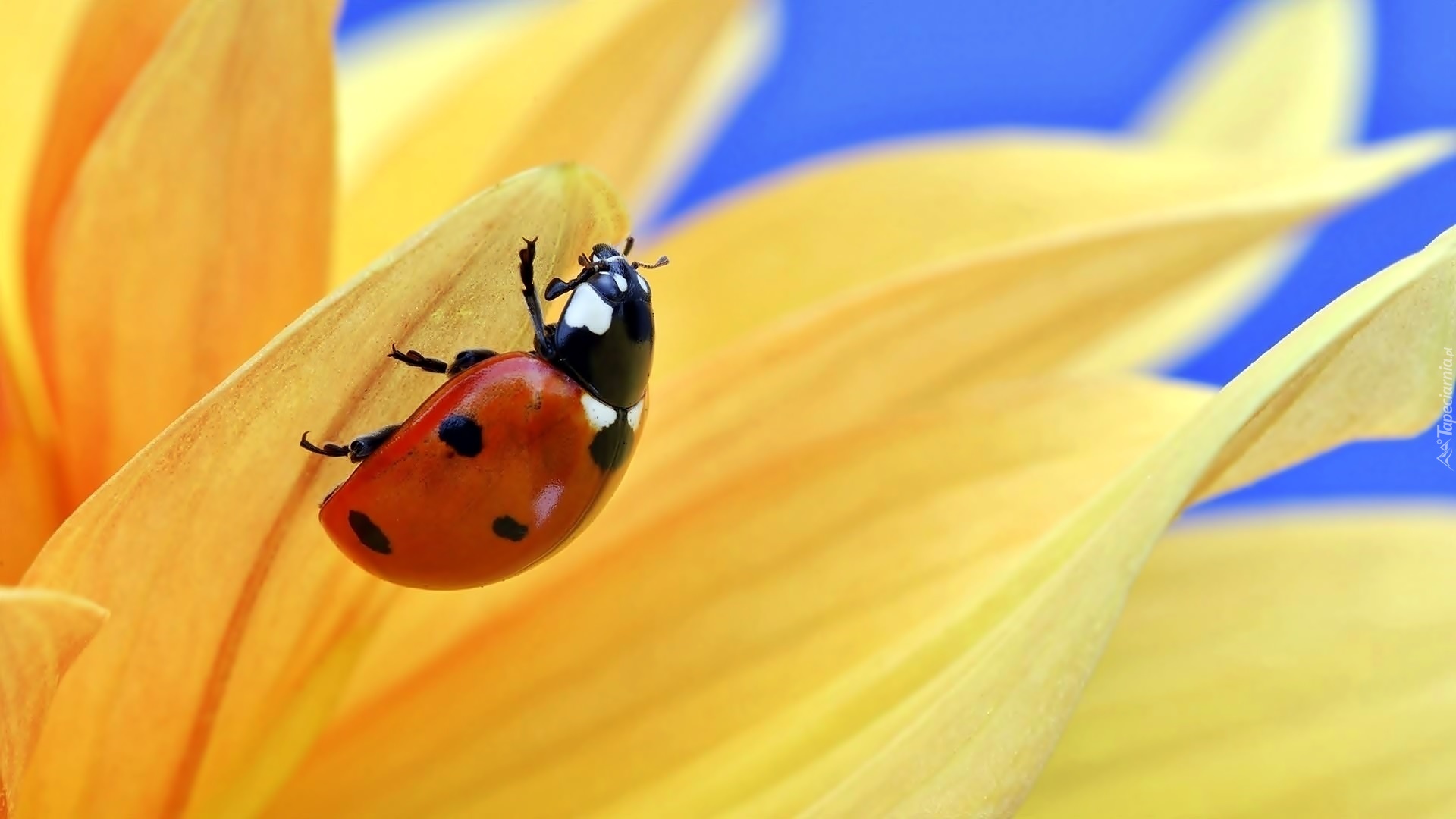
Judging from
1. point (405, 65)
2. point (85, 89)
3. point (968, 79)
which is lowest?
point (85, 89)

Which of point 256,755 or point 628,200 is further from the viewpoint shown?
point 628,200

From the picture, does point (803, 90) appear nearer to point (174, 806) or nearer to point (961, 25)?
point (961, 25)

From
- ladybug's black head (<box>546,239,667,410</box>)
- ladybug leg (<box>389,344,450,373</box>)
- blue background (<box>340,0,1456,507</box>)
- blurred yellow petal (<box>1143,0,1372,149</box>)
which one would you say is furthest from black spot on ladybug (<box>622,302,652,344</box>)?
blue background (<box>340,0,1456,507</box>)

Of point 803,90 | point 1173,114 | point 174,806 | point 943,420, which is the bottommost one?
point 174,806

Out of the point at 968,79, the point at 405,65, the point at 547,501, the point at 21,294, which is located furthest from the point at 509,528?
the point at 968,79

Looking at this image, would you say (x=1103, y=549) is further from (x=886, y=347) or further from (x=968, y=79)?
(x=968, y=79)

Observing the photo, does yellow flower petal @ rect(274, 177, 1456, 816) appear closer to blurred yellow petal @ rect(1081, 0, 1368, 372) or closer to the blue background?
blurred yellow petal @ rect(1081, 0, 1368, 372)

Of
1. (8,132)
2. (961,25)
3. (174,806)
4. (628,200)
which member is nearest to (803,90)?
(961,25)

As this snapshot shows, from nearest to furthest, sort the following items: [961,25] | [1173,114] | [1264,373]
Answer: [1264,373]
[1173,114]
[961,25]
